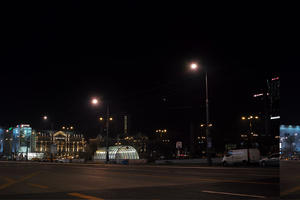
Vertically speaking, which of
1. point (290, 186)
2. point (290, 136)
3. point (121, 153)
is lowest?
point (121, 153)

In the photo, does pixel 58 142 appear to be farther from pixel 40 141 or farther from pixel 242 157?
pixel 242 157

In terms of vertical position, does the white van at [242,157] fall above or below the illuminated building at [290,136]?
below

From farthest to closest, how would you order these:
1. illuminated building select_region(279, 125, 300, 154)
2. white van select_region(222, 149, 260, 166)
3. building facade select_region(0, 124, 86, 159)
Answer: building facade select_region(0, 124, 86, 159)
white van select_region(222, 149, 260, 166)
illuminated building select_region(279, 125, 300, 154)

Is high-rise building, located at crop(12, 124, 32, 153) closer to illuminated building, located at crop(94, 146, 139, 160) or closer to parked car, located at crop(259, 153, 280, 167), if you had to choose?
illuminated building, located at crop(94, 146, 139, 160)

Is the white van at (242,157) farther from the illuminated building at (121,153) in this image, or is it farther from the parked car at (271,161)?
the illuminated building at (121,153)

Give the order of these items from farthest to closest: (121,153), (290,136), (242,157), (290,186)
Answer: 1. (121,153)
2. (290,136)
3. (242,157)
4. (290,186)

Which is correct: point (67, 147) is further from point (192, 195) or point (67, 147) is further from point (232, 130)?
point (192, 195)

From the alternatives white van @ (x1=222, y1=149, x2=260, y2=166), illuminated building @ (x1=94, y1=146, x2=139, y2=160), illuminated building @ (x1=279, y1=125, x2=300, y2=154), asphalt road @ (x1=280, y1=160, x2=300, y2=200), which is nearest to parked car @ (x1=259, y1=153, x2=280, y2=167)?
illuminated building @ (x1=279, y1=125, x2=300, y2=154)

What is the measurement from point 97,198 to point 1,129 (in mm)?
180490

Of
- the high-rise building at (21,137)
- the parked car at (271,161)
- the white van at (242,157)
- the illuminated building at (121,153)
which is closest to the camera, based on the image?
the parked car at (271,161)

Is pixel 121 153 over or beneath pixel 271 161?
beneath

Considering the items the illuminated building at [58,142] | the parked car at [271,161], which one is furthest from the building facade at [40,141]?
the parked car at [271,161]

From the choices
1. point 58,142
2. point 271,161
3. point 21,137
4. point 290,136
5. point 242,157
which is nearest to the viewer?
point 271,161

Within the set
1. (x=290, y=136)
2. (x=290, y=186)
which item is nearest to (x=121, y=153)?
(x=290, y=136)
